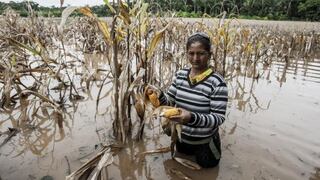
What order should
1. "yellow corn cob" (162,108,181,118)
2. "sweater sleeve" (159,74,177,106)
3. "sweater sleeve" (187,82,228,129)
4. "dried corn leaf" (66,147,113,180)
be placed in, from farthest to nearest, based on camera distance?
"sweater sleeve" (159,74,177,106) → "sweater sleeve" (187,82,228,129) → "yellow corn cob" (162,108,181,118) → "dried corn leaf" (66,147,113,180)

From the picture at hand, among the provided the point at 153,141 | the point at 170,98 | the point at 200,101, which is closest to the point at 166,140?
the point at 153,141

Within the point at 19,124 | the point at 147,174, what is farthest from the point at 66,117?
the point at 147,174

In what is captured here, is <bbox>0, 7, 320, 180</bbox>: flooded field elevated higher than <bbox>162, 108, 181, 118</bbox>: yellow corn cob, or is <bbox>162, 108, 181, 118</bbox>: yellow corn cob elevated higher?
<bbox>162, 108, 181, 118</bbox>: yellow corn cob

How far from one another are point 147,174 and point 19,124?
1662 millimetres

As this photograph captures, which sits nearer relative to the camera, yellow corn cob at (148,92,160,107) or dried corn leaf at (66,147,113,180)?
dried corn leaf at (66,147,113,180)

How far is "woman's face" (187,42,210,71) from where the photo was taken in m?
2.25

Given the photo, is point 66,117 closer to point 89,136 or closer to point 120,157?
point 89,136

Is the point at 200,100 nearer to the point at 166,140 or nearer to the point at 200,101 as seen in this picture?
the point at 200,101

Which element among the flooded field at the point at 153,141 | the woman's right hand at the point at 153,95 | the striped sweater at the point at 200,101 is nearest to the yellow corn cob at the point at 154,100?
the woman's right hand at the point at 153,95

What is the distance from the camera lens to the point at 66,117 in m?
3.51

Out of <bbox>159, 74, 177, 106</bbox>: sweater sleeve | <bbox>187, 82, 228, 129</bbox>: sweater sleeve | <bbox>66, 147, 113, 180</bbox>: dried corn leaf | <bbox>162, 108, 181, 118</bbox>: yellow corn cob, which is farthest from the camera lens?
<bbox>159, 74, 177, 106</bbox>: sweater sleeve

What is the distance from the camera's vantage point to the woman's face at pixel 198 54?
2254mm

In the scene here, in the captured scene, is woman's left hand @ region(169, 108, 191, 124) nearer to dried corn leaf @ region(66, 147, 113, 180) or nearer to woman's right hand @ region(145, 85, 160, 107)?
woman's right hand @ region(145, 85, 160, 107)

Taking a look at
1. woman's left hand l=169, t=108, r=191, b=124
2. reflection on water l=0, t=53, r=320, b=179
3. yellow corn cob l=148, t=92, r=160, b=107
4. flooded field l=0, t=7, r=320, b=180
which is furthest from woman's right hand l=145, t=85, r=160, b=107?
reflection on water l=0, t=53, r=320, b=179
